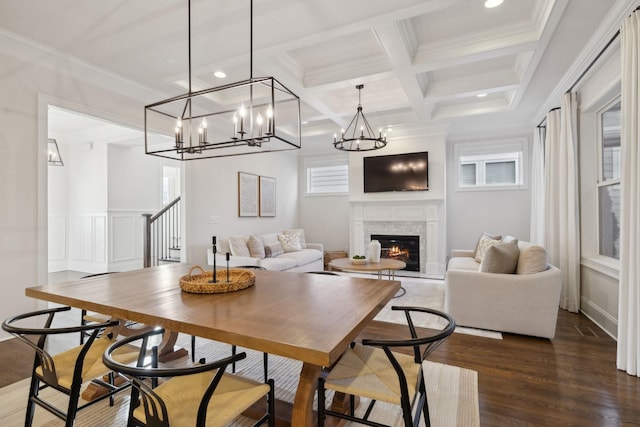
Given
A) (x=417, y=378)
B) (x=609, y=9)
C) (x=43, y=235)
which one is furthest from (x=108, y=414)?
(x=609, y=9)

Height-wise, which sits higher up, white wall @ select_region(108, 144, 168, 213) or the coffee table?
white wall @ select_region(108, 144, 168, 213)

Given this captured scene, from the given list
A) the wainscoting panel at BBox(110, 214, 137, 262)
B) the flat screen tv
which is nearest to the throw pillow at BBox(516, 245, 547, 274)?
the flat screen tv

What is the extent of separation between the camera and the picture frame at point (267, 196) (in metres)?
6.63

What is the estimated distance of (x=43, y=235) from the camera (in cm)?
317

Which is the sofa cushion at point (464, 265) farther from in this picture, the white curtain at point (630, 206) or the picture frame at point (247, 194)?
the picture frame at point (247, 194)

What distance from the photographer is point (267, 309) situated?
1.50 metres

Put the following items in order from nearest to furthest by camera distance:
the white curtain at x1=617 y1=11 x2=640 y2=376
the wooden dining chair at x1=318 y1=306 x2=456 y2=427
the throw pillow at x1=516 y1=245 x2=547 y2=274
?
the wooden dining chair at x1=318 y1=306 x2=456 y2=427 < the white curtain at x1=617 y1=11 x2=640 y2=376 < the throw pillow at x1=516 y1=245 x2=547 y2=274

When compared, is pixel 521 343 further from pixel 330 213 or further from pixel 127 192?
pixel 127 192

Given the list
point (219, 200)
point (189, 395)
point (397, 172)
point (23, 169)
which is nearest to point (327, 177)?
point (397, 172)

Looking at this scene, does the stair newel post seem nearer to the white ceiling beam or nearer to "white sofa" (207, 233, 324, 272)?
"white sofa" (207, 233, 324, 272)

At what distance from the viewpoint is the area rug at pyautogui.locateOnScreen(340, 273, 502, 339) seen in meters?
3.25

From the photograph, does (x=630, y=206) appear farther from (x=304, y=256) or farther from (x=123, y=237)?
(x=123, y=237)

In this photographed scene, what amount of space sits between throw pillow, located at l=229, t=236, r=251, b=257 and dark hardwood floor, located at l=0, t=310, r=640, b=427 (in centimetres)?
252

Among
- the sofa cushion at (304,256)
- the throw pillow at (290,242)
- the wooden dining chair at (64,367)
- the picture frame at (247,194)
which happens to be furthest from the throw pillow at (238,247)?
the wooden dining chair at (64,367)
